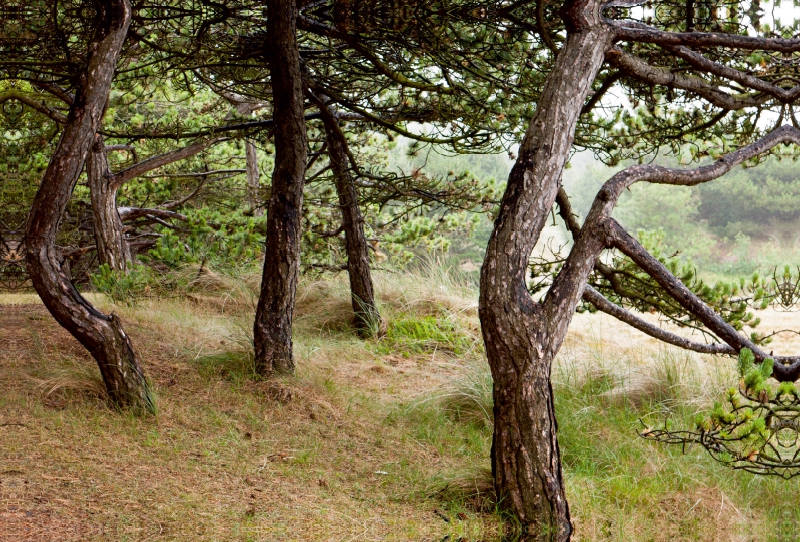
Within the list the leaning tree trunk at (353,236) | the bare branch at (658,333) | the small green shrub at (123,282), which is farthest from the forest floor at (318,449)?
the bare branch at (658,333)

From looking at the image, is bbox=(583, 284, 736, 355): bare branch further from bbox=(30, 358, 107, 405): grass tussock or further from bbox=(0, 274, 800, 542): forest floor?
bbox=(30, 358, 107, 405): grass tussock

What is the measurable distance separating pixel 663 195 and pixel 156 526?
3476 centimetres

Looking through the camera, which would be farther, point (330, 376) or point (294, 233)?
point (330, 376)

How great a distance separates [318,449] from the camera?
4.61 meters

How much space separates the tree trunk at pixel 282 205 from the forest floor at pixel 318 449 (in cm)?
33

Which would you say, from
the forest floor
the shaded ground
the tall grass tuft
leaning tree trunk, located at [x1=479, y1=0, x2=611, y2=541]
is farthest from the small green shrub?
leaning tree trunk, located at [x1=479, y1=0, x2=611, y2=541]

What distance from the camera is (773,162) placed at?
108 feet

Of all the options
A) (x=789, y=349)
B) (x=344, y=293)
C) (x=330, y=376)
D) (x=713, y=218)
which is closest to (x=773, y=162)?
(x=713, y=218)

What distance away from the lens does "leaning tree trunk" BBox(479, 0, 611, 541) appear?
10.9ft

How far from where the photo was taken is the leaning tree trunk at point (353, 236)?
729 cm

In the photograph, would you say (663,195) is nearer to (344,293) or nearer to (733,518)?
(344,293)

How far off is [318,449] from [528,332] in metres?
1.95

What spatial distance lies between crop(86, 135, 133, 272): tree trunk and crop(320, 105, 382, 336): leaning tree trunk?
268 centimetres

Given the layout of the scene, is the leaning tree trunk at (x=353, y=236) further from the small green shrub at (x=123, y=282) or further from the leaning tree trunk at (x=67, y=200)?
Answer: the leaning tree trunk at (x=67, y=200)
